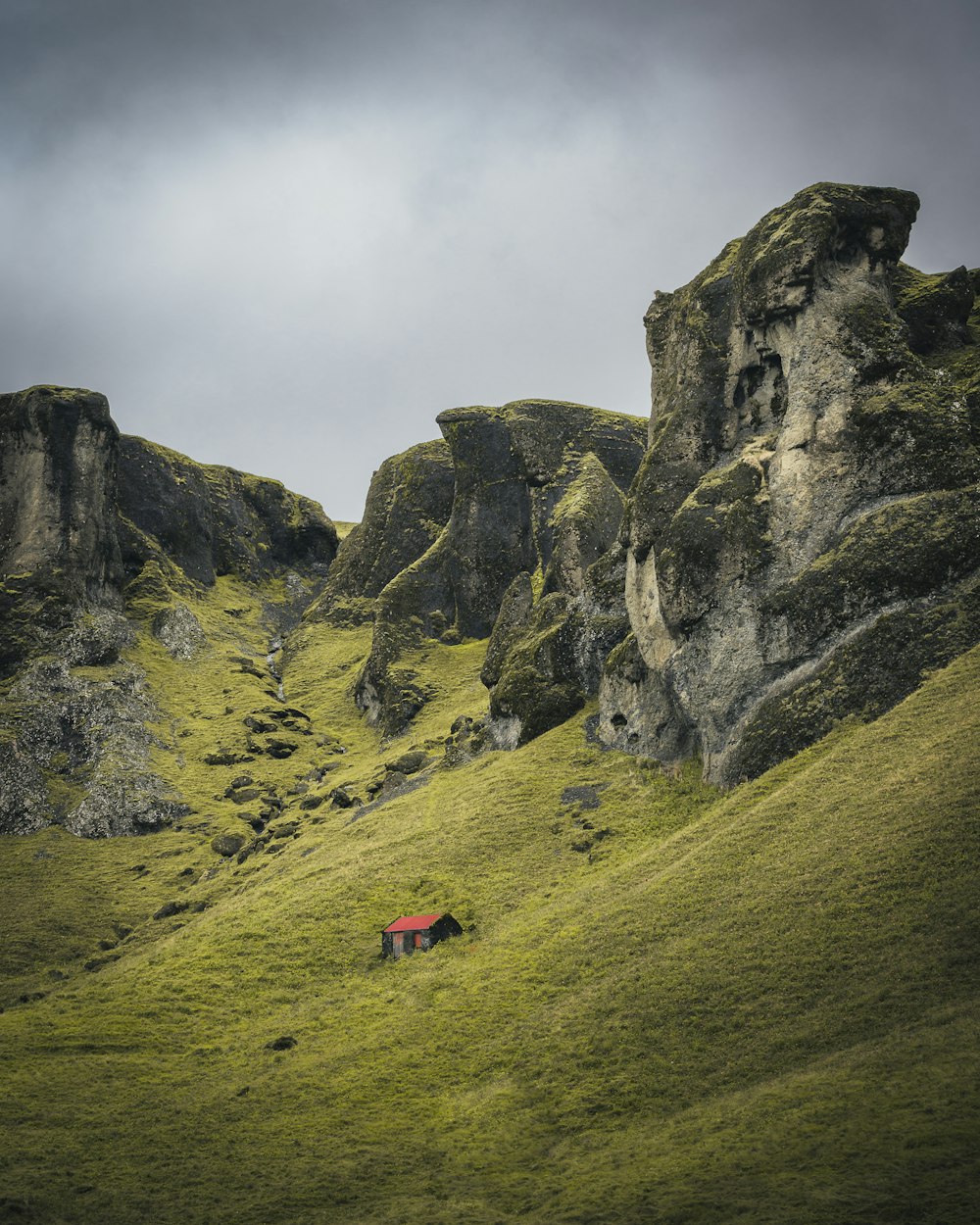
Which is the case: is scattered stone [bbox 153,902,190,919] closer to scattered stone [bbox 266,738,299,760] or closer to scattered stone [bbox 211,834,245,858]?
scattered stone [bbox 211,834,245,858]

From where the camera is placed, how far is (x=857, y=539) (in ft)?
241

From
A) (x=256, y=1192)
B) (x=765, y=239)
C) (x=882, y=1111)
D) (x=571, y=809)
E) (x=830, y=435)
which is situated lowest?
(x=256, y=1192)

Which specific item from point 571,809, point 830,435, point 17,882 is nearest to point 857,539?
point 830,435

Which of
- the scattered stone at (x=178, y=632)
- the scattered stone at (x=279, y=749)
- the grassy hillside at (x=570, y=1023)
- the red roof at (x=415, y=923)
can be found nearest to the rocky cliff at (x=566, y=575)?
the scattered stone at (x=178, y=632)

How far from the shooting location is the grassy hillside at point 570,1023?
34750 mm

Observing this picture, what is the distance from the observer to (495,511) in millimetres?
160125

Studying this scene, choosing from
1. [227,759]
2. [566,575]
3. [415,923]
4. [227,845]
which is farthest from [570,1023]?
[227,759]

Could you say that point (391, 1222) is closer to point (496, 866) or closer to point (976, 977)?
point (976, 977)

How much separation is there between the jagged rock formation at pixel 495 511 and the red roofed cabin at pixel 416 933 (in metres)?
71.2

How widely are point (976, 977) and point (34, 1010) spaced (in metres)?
59.2

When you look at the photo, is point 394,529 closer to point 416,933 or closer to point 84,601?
point 84,601

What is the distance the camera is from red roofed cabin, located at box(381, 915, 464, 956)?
68.2m

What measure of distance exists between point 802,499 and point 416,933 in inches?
1833

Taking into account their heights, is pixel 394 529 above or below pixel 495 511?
above
